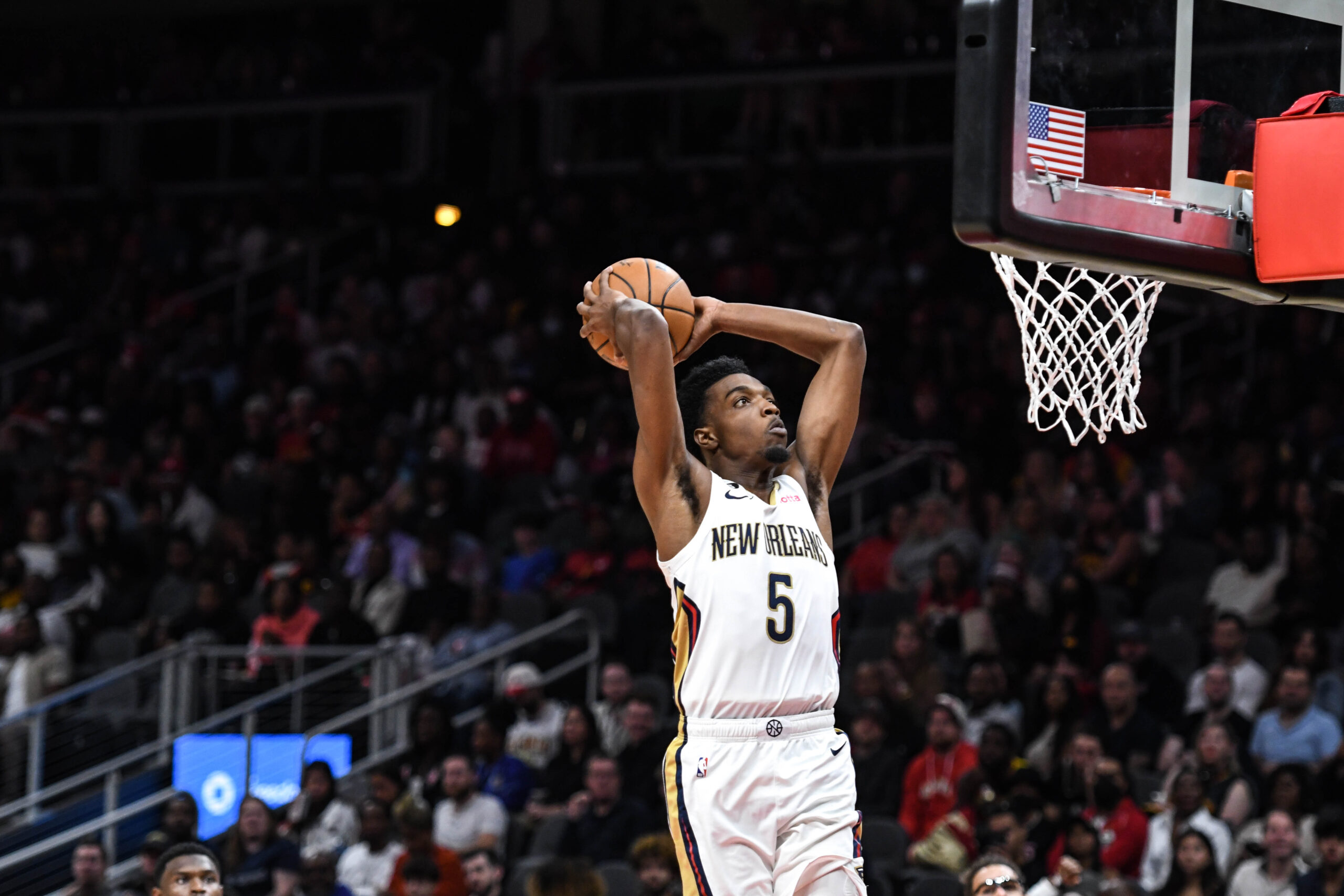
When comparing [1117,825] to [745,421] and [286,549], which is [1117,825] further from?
[286,549]

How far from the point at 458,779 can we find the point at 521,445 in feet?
14.5

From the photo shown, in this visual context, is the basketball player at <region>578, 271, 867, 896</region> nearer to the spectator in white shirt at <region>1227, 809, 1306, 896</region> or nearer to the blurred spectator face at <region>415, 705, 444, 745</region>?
the spectator in white shirt at <region>1227, 809, 1306, 896</region>

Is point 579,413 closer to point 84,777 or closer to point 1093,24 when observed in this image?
point 84,777

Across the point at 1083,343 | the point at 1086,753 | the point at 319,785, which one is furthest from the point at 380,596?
the point at 1083,343

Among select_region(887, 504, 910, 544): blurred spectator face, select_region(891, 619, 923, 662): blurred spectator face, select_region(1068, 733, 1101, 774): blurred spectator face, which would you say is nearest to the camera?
select_region(1068, 733, 1101, 774): blurred spectator face

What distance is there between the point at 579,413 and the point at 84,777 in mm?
5144

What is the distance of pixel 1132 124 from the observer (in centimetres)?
532

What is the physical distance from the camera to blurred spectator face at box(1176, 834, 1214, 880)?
27.2 ft

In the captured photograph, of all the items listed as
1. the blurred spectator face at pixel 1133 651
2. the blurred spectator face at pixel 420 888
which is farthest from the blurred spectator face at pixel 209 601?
the blurred spectator face at pixel 1133 651

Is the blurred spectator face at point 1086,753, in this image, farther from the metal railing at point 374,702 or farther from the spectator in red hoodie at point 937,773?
the metal railing at point 374,702

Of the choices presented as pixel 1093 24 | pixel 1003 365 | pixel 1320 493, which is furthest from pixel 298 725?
pixel 1093 24

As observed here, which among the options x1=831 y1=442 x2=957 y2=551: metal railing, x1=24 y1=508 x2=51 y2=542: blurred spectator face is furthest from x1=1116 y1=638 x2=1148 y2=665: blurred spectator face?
x1=24 y1=508 x2=51 y2=542: blurred spectator face

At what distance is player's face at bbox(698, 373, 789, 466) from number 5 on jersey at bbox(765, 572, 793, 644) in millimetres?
362

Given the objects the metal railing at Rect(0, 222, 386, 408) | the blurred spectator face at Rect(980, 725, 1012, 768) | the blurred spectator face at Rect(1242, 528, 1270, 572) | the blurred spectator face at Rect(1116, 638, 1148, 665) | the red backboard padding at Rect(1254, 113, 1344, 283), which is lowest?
the blurred spectator face at Rect(980, 725, 1012, 768)
